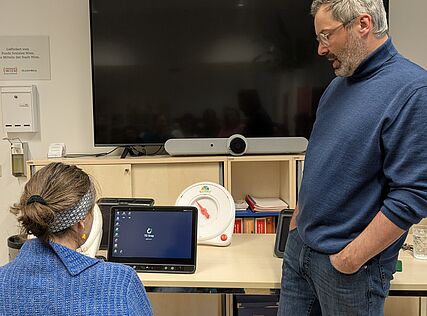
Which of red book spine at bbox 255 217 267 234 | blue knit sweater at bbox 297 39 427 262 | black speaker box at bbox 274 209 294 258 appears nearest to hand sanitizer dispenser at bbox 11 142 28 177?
red book spine at bbox 255 217 267 234

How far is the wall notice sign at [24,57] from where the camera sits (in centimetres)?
310

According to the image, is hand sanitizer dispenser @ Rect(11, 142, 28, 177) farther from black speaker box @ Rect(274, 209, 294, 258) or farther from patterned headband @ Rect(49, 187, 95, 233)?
patterned headband @ Rect(49, 187, 95, 233)

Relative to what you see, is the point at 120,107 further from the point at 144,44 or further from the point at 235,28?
the point at 235,28

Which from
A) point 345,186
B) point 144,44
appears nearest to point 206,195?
point 345,186

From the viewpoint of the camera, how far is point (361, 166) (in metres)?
1.33

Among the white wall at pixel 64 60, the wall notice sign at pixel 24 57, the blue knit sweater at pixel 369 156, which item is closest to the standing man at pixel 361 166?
the blue knit sweater at pixel 369 156

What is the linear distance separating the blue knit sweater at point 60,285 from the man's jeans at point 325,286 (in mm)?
615

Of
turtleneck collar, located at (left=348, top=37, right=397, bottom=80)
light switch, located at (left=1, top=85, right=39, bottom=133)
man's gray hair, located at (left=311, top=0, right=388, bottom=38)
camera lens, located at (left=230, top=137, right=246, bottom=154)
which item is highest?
man's gray hair, located at (left=311, top=0, right=388, bottom=38)

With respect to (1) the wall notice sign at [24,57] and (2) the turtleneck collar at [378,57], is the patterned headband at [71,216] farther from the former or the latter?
(1) the wall notice sign at [24,57]

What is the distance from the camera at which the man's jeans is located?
4.50 ft

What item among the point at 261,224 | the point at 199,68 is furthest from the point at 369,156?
the point at 199,68

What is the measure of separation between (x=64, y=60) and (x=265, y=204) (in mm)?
1610

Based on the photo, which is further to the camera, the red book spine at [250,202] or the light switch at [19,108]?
the light switch at [19,108]

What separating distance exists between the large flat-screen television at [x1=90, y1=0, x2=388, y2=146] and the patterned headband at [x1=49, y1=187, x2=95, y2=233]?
176 cm
